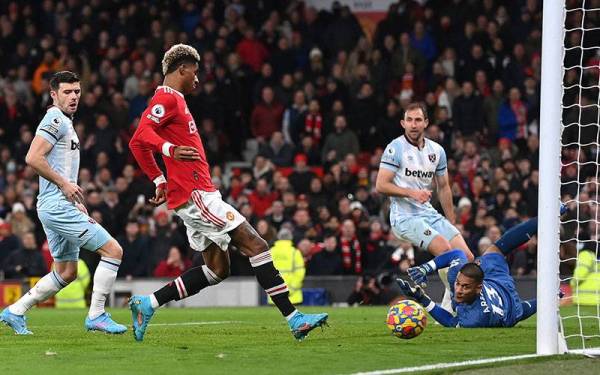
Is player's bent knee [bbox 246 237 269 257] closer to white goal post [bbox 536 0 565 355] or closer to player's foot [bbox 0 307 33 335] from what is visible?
white goal post [bbox 536 0 565 355]

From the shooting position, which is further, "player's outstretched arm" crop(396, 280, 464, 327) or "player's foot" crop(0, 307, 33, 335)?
"player's foot" crop(0, 307, 33, 335)

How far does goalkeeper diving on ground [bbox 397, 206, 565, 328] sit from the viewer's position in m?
10.7

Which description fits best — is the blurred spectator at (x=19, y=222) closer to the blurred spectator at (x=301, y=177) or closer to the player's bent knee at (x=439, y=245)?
the blurred spectator at (x=301, y=177)

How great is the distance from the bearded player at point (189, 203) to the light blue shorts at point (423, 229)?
266cm

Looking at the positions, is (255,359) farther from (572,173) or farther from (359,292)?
(572,173)

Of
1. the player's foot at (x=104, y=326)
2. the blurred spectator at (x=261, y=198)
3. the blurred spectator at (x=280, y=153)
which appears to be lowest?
the player's foot at (x=104, y=326)

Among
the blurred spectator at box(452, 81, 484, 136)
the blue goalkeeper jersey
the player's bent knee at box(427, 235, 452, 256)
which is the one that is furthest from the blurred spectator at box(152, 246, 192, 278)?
the blue goalkeeper jersey

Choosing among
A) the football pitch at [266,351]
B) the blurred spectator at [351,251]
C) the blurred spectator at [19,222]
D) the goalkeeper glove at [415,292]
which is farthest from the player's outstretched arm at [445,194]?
the blurred spectator at [19,222]

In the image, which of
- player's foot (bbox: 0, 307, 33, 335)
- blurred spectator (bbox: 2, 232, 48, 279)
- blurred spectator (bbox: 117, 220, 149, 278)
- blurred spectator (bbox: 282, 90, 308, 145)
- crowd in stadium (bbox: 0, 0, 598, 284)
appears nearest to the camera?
player's foot (bbox: 0, 307, 33, 335)

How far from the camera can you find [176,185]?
9.68 meters

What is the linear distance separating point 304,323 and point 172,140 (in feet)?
5.89

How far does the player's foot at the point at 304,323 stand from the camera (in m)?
9.23

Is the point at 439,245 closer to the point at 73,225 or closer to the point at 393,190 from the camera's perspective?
the point at 393,190

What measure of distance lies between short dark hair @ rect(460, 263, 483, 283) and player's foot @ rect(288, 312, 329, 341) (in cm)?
188
